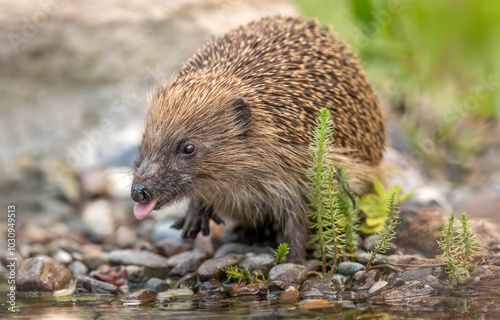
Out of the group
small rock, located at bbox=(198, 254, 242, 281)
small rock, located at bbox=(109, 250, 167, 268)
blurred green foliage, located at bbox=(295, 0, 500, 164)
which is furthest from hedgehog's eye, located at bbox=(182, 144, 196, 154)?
blurred green foliage, located at bbox=(295, 0, 500, 164)

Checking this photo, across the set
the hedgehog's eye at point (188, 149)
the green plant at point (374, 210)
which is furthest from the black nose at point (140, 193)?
the green plant at point (374, 210)

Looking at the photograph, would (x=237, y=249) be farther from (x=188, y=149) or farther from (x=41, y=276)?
(x=41, y=276)

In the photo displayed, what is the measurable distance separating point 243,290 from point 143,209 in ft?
3.78

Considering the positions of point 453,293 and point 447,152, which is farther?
point 447,152

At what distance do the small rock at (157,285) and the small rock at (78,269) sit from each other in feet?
3.34

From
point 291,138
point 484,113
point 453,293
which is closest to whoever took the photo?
point 453,293

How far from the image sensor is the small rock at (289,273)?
603cm

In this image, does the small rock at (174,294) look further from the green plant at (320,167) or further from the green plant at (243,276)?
the green plant at (320,167)

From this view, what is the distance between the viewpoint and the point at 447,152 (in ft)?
38.7

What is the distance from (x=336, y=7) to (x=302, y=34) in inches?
165

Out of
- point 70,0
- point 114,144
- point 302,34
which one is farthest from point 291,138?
point 70,0

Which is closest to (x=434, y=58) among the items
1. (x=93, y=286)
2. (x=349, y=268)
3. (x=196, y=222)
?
(x=196, y=222)

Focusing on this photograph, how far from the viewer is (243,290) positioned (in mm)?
6031

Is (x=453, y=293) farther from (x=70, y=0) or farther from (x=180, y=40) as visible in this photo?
(x=70, y=0)
